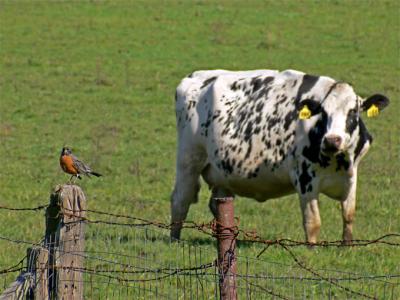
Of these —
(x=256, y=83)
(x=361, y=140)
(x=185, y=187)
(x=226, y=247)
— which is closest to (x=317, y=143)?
(x=361, y=140)

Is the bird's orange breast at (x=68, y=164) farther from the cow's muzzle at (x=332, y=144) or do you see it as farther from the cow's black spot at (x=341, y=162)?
the cow's black spot at (x=341, y=162)

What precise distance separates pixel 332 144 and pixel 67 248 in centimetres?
520

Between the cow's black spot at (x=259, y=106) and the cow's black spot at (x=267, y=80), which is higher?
the cow's black spot at (x=267, y=80)

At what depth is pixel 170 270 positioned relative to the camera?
7.70m

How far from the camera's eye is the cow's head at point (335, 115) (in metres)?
11.3

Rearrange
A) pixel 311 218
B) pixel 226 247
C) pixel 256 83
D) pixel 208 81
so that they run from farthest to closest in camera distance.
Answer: pixel 208 81, pixel 256 83, pixel 311 218, pixel 226 247

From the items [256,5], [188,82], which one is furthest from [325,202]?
[256,5]

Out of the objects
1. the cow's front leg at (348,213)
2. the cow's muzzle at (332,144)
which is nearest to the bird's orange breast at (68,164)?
the cow's muzzle at (332,144)

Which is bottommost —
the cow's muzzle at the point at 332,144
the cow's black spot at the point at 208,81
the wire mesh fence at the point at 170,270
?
the wire mesh fence at the point at 170,270

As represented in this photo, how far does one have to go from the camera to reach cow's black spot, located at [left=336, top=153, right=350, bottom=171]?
449 inches

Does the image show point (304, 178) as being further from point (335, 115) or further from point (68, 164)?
point (68, 164)

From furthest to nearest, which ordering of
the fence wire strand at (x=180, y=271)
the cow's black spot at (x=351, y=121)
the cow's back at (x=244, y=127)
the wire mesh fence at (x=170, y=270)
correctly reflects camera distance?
the cow's back at (x=244, y=127) → the cow's black spot at (x=351, y=121) → the wire mesh fence at (x=170, y=270) → the fence wire strand at (x=180, y=271)

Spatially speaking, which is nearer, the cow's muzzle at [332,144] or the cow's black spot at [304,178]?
the cow's muzzle at [332,144]

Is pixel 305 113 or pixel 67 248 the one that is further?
pixel 305 113
